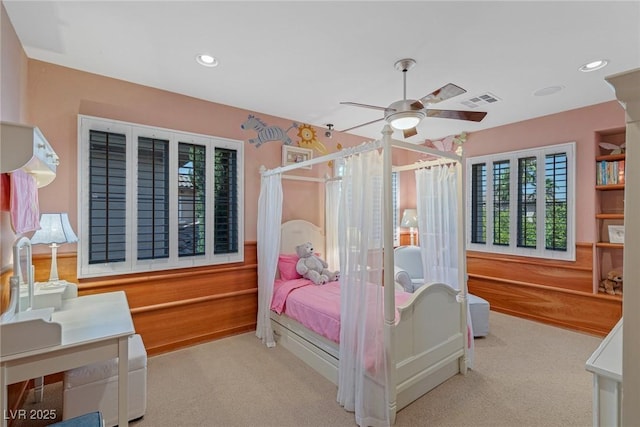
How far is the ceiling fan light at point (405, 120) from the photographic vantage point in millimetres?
2474

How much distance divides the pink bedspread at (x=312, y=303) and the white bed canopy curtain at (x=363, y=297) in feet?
0.57

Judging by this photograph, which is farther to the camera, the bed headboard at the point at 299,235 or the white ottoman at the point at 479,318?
the bed headboard at the point at 299,235

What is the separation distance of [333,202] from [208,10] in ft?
8.20

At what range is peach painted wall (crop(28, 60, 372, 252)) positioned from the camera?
101 inches

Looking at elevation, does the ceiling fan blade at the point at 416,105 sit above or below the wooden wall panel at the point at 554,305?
above

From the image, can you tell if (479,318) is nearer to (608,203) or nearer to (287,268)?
(608,203)

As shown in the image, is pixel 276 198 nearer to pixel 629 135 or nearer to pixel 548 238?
pixel 629 135

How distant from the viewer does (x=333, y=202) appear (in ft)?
13.0

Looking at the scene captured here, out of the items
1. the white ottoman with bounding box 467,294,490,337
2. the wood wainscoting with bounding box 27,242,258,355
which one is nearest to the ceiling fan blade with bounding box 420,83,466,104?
the white ottoman with bounding box 467,294,490,337

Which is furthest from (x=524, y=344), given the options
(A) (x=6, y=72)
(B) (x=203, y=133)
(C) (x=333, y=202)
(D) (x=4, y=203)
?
(A) (x=6, y=72)

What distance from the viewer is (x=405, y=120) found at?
2.52 meters

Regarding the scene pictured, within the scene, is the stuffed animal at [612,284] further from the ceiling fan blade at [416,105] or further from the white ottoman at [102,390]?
the white ottoman at [102,390]

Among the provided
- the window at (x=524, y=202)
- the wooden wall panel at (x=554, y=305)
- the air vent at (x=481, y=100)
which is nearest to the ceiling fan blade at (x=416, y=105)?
the air vent at (x=481, y=100)

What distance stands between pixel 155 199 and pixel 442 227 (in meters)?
2.81
